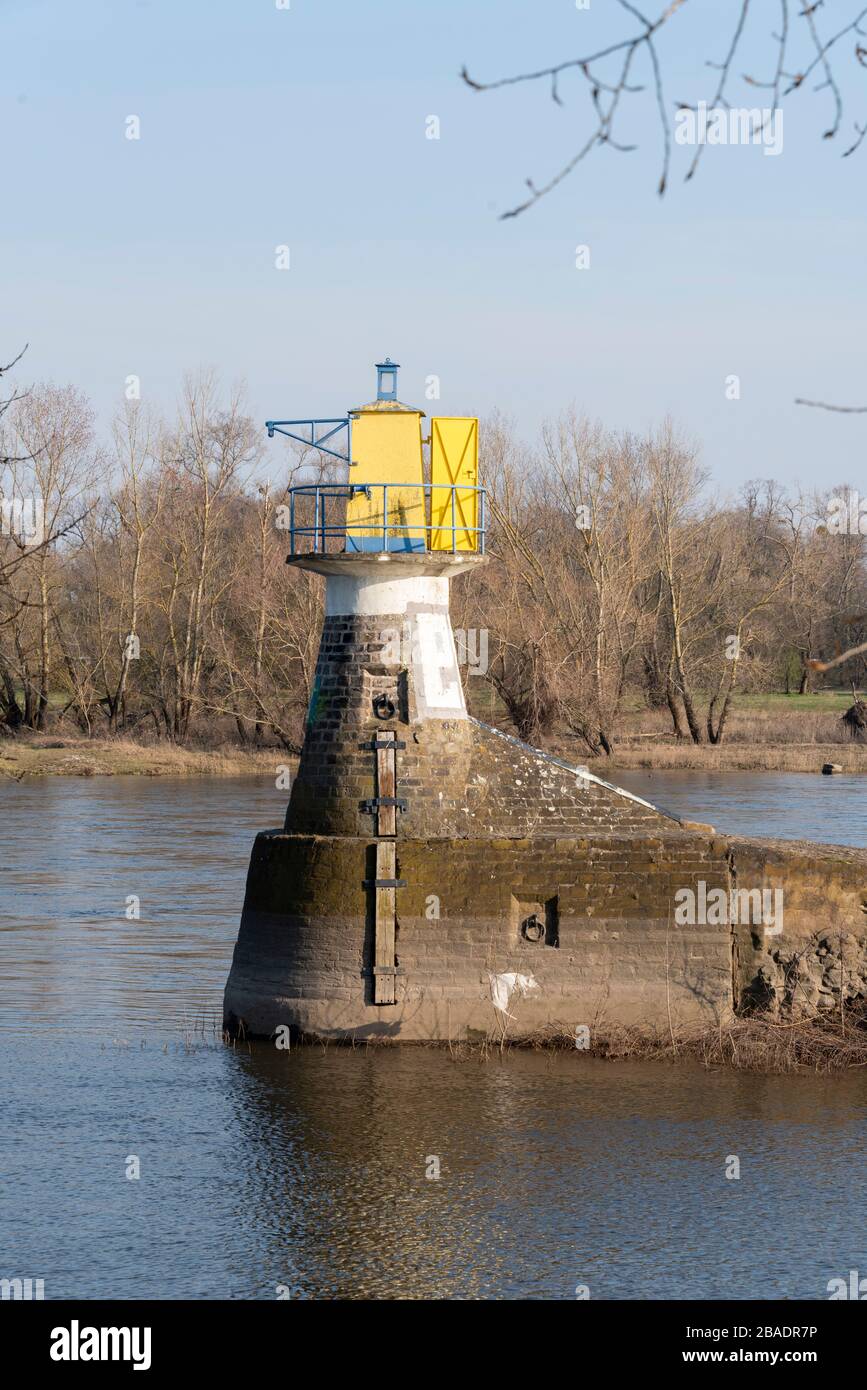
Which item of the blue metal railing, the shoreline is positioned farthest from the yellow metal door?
the shoreline

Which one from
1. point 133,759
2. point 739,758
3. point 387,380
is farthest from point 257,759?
point 387,380

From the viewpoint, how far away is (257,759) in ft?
182

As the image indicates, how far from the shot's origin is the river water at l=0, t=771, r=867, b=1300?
41.9 feet

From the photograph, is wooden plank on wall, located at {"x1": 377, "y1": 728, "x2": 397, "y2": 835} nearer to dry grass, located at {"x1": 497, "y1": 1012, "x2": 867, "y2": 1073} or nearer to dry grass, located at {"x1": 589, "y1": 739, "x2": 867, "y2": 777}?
dry grass, located at {"x1": 497, "y1": 1012, "x2": 867, "y2": 1073}

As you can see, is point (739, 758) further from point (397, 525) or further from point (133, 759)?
point (397, 525)

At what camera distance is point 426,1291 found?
40.7ft

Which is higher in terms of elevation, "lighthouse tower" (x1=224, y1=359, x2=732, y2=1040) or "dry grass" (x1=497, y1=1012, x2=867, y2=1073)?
"lighthouse tower" (x1=224, y1=359, x2=732, y2=1040)

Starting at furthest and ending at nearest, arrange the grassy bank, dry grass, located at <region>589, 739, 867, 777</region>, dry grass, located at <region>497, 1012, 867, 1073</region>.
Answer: dry grass, located at <region>589, 739, 867, 777</region>
the grassy bank
dry grass, located at <region>497, 1012, 867, 1073</region>

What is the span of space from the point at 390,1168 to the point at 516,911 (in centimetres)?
348

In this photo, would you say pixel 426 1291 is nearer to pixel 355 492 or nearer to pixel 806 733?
pixel 355 492

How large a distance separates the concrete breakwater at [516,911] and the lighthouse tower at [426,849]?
0.07 ft

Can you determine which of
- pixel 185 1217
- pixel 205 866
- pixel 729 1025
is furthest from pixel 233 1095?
pixel 205 866

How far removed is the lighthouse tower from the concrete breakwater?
22mm
